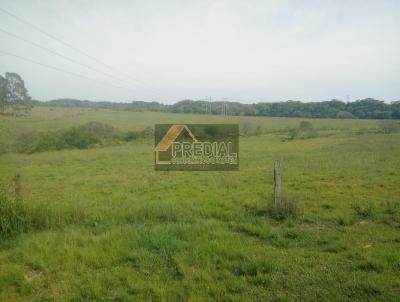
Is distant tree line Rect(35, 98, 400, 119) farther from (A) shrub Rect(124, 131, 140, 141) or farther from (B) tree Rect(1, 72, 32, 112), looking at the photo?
(B) tree Rect(1, 72, 32, 112)

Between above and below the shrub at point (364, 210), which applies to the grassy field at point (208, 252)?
below

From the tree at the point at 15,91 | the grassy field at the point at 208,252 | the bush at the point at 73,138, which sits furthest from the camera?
the bush at the point at 73,138

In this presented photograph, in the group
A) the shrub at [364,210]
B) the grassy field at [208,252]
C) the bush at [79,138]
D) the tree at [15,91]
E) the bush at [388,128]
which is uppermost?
the tree at [15,91]

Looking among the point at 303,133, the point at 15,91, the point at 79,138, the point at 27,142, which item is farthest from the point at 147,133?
the point at 303,133

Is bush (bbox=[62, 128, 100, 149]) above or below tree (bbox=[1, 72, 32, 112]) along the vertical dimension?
below

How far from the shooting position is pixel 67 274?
185 inches

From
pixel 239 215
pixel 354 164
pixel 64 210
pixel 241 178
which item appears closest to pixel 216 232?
pixel 239 215

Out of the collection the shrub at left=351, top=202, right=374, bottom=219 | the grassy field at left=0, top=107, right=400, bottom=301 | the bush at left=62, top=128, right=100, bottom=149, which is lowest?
the grassy field at left=0, top=107, right=400, bottom=301

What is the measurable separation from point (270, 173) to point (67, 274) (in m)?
12.0

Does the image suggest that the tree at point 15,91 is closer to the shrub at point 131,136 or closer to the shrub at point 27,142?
the shrub at point 27,142

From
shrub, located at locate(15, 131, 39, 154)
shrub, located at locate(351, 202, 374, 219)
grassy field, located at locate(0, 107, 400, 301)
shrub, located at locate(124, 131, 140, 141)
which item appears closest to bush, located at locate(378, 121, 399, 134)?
shrub, located at locate(124, 131, 140, 141)

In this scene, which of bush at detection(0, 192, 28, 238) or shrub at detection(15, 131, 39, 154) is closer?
bush at detection(0, 192, 28, 238)

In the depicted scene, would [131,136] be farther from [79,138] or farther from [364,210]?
[364,210]

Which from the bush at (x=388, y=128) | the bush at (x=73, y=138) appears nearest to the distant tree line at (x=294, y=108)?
the bush at (x=388, y=128)
